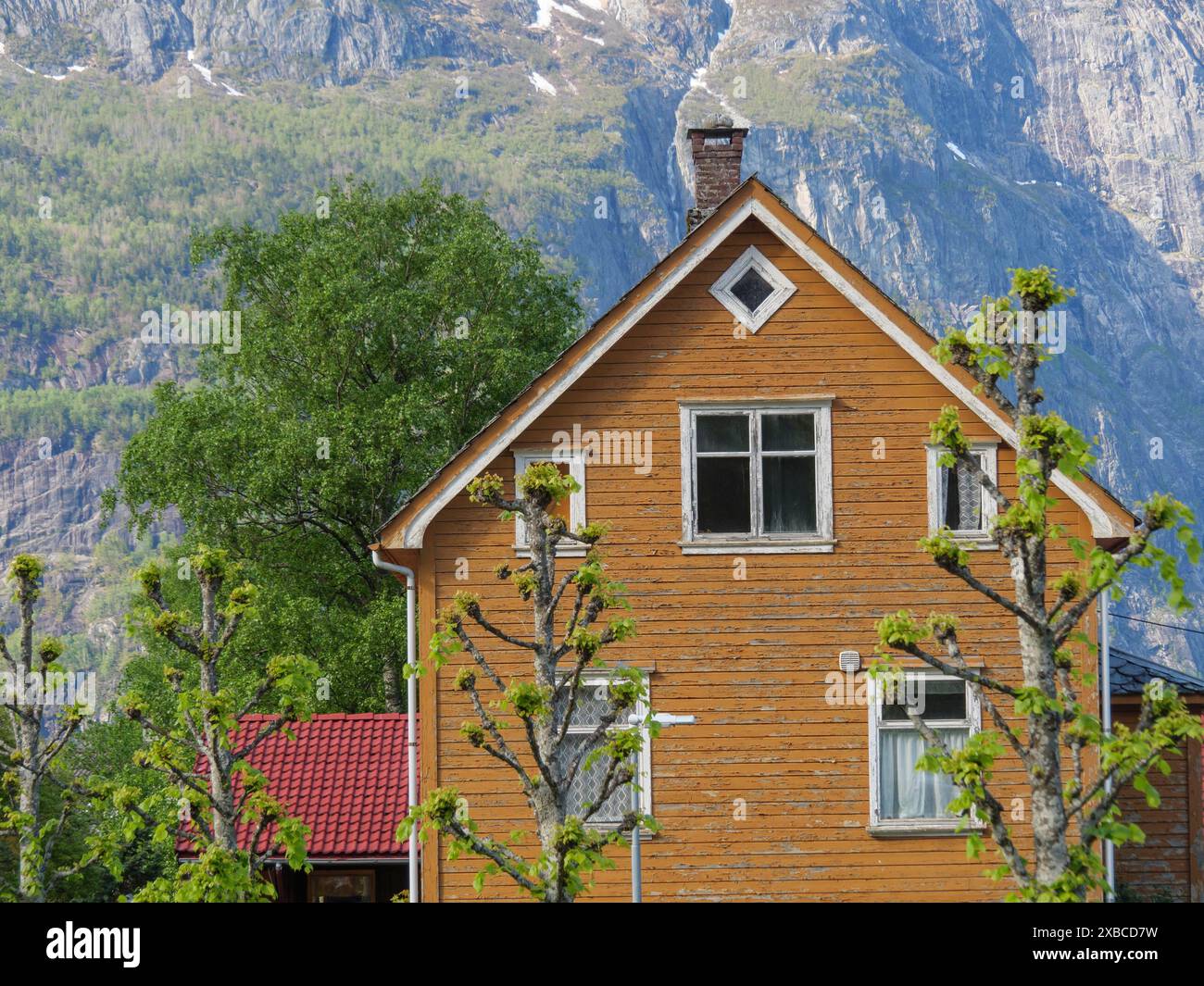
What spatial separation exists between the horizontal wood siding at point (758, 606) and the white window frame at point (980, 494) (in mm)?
109

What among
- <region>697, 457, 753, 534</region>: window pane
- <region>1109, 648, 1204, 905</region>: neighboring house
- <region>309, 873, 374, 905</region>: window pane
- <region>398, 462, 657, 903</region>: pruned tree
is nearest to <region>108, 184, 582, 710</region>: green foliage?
<region>309, 873, 374, 905</region>: window pane

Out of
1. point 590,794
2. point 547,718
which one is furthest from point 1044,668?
point 590,794

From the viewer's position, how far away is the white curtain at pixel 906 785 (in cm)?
1980

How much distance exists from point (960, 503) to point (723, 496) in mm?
3048

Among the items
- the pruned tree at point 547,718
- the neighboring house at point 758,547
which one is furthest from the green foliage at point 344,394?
the pruned tree at point 547,718

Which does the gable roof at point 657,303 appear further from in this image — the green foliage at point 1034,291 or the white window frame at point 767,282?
the green foliage at point 1034,291

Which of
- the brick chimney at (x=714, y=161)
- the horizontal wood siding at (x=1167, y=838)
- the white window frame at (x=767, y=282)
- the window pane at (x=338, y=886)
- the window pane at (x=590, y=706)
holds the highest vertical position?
the brick chimney at (x=714, y=161)

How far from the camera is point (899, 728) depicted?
19.9 m

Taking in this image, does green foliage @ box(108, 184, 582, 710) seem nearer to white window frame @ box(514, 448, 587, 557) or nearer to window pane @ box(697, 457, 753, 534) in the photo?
white window frame @ box(514, 448, 587, 557)

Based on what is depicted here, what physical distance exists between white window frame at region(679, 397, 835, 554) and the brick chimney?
11.3 ft

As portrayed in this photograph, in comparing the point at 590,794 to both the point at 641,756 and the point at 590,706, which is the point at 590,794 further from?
the point at 590,706

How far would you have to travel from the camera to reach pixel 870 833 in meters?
19.6
